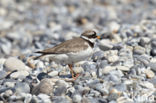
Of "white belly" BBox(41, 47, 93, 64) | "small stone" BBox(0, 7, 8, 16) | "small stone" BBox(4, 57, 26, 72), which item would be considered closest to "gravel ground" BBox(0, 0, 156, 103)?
"small stone" BBox(4, 57, 26, 72)

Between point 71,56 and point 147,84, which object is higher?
point 71,56

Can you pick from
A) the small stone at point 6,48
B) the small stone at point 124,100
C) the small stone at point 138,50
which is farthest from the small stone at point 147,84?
the small stone at point 6,48

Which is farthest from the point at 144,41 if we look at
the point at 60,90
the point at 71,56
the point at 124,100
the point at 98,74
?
the point at 60,90

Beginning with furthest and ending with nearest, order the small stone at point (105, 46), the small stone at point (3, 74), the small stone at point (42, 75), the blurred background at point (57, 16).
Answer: the blurred background at point (57, 16)
the small stone at point (105, 46)
the small stone at point (3, 74)
the small stone at point (42, 75)

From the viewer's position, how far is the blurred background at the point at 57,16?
50.1ft

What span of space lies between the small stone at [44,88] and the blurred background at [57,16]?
23.2 feet

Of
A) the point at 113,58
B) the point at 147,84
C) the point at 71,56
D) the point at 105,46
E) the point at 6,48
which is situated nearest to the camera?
the point at 147,84

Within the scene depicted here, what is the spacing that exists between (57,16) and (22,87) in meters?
12.8

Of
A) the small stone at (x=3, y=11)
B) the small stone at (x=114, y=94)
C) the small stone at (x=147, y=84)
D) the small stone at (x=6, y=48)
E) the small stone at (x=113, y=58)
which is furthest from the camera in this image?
the small stone at (x=3, y=11)

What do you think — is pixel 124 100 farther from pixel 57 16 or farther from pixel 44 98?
pixel 57 16

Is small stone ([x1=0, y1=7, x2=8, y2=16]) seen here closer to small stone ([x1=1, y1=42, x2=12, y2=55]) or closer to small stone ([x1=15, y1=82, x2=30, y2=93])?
small stone ([x1=1, y1=42, x2=12, y2=55])

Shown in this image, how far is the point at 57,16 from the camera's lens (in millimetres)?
19297

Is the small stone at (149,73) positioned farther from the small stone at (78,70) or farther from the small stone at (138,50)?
the small stone at (78,70)

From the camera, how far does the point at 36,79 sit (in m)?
7.39
